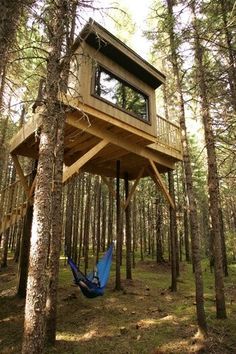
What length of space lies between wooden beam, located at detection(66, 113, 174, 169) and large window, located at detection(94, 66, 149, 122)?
869 millimetres

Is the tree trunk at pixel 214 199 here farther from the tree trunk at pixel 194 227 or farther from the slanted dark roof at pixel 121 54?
the slanted dark roof at pixel 121 54

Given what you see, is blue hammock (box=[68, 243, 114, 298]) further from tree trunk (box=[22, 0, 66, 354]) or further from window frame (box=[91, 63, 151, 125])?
window frame (box=[91, 63, 151, 125])

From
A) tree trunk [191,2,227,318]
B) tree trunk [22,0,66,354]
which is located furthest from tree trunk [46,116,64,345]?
tree trunk [191,2,227,318]

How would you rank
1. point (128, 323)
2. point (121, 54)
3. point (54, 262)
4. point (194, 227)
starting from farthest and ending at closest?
point (121, 54), point (128, 323), point (194, 227), point (54, 262)

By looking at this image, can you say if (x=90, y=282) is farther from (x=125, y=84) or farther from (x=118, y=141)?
(x=125, y=84)

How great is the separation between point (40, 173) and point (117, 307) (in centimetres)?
526

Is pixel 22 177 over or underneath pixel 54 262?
over

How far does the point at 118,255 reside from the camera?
955cm

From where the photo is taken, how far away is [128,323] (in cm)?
666

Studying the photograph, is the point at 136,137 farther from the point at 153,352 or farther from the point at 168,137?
the point at 153,352

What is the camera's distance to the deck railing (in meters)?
9.96

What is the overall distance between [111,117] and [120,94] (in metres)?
1.15

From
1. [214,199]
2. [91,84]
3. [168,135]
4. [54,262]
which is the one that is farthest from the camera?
[168,135]

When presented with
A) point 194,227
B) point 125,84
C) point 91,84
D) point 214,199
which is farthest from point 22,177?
point 214,199
